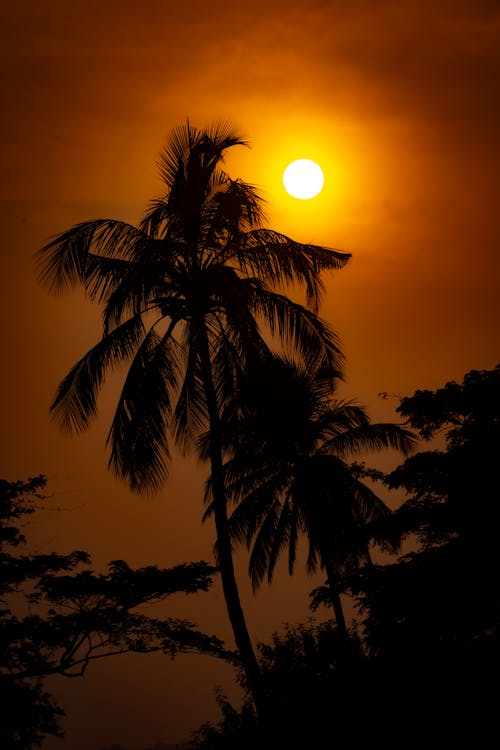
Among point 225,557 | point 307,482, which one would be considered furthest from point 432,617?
point 307,482

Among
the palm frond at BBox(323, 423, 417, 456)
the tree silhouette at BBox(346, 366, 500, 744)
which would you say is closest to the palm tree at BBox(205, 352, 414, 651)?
the palm frond at BBox(323, 423, 417, 456)

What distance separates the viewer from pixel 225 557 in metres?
12.6

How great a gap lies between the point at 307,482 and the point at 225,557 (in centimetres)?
689

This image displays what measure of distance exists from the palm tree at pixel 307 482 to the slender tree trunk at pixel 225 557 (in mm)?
5022

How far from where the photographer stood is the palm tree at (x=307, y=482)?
18.9m

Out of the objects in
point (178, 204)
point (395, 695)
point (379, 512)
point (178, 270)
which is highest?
point (178, 204)

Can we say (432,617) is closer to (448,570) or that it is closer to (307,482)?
(448,570)

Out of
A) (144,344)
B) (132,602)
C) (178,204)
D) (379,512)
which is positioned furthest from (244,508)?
(178,204)

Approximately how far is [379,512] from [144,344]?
9330 millimetres

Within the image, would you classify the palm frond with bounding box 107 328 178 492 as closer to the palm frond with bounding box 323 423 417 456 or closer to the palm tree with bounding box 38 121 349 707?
the palm tree with bounding box 38 121 349 707

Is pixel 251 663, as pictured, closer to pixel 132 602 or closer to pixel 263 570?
pixel 132 602

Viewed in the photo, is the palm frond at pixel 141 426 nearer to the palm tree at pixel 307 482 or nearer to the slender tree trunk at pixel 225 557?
the slender tree trunk at pixel 225 557

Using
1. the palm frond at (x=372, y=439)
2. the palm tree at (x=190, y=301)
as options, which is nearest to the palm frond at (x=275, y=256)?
the palm tree at (x=190, y=301)

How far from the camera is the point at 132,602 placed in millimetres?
14523
